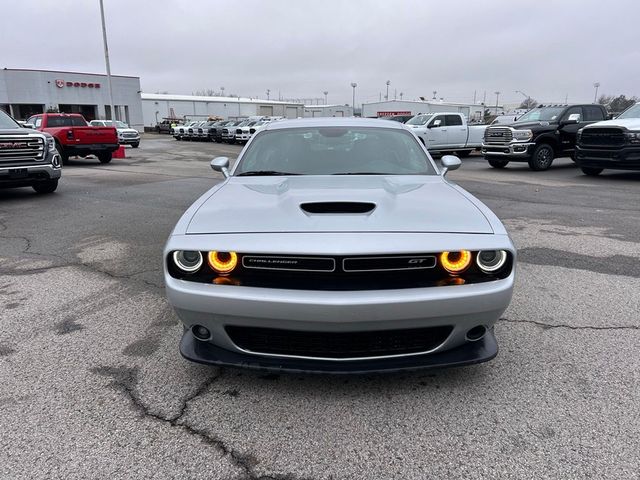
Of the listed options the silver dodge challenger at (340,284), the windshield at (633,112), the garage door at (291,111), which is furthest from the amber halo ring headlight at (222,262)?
the garage door at (291,111)

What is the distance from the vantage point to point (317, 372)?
2.45 metres

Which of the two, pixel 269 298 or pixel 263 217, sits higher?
pixel 263 217

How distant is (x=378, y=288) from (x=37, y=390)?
6.98 feet

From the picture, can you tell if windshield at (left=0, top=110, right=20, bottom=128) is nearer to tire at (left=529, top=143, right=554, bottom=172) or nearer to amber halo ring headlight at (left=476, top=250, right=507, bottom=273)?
amber halo ring headlight at (left=476, top=250, right=507, bottom=273)

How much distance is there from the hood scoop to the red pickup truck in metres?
16.1

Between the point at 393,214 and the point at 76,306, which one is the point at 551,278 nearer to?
the point at 393,214

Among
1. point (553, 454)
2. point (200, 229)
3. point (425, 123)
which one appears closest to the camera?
point (553, 454)

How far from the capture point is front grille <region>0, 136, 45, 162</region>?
876cm

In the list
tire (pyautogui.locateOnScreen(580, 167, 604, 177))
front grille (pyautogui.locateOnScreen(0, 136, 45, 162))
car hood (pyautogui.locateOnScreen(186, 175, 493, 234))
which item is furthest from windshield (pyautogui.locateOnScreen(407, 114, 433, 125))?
car hood (pyautogui.locateOnScreen(186, 175, 493, 234))

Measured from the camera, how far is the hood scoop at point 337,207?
9.12ft

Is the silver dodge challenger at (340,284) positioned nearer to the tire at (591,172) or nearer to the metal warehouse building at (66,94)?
the tire at (591,172)

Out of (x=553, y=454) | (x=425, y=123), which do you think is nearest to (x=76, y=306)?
(x=553, y=454)

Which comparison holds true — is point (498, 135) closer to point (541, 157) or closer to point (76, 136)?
point (541, 157)

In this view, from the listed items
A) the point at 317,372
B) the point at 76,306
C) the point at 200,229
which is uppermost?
the point at 200,229
